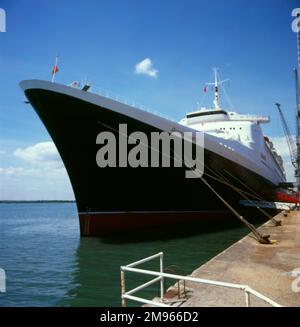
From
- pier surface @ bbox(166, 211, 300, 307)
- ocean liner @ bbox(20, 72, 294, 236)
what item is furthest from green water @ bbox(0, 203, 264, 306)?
pier surface @ bbox(166, 211, 300, 307)

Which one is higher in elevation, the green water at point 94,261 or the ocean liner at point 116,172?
the ocean liner at point 116,172

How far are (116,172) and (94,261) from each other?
15.9 feet

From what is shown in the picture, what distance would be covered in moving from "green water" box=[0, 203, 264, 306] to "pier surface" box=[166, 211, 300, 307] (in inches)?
66.9

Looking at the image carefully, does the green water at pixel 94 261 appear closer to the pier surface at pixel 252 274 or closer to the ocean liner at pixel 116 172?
the ocean liner at pixel 116 172

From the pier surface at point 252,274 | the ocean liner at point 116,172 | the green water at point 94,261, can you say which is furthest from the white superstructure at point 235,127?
→ the pier surface at point 252,274

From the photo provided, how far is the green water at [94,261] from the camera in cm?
795

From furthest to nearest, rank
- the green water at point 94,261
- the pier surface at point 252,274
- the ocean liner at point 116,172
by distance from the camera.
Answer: the ocean liner at point 116,172
the green water at point 94,261
the pier surface at point 252,274

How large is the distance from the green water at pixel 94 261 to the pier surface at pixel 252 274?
1.70 m

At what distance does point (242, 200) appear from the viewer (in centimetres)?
2138

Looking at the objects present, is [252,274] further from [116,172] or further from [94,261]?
[116,172]

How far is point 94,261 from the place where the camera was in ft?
37.7
